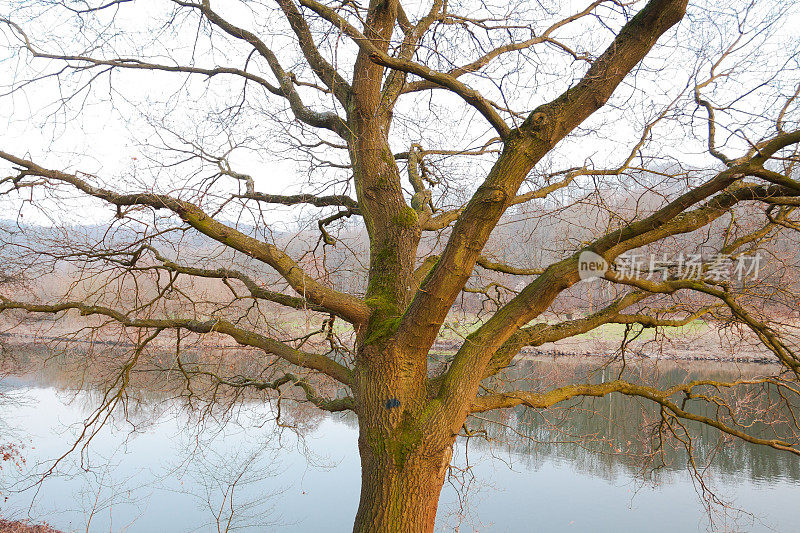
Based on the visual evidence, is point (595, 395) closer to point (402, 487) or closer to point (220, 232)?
point (402, 487)

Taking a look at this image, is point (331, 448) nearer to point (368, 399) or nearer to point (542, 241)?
point (542, 241)

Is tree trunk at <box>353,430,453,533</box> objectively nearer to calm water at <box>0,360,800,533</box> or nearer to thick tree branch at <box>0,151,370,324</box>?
thick tree branch at <box>0,151,370,324</box>

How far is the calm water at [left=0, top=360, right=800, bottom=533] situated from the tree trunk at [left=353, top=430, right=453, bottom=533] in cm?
348

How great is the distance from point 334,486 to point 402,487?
5.99 m

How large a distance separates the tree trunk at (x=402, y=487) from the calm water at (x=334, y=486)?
137 inches

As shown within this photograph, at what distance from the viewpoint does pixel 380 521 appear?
2.72m

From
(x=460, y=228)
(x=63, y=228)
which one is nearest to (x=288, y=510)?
(x=63, y=228)

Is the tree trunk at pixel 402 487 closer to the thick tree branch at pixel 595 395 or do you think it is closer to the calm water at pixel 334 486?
the thick tree branch at pixel 595 395

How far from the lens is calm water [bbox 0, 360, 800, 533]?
6965 mm

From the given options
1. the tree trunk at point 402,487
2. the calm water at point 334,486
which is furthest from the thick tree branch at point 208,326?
the calm water at point 334,486

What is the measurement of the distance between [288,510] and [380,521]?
5338 millimetres

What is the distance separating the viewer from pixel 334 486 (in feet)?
26.9

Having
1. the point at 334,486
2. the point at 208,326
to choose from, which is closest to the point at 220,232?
the point at 208,326

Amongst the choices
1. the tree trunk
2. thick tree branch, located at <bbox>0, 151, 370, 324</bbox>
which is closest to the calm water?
the tree trunk
